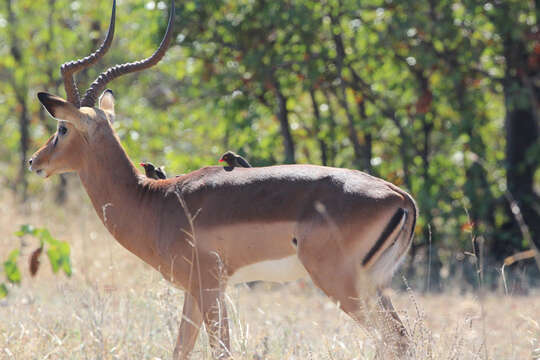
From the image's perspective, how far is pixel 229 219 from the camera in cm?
412

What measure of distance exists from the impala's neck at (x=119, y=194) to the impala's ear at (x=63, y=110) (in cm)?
17

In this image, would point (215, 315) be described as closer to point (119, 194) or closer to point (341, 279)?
point (341, 279)

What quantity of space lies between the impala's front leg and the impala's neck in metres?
0.34

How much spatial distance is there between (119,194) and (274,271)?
44.2 inches

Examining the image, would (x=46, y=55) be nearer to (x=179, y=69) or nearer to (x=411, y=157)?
(x=179, y=69)

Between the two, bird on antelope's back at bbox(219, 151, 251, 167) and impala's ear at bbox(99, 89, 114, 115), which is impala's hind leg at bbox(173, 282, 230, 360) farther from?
impala's ear at bbox(99, 89, 114, 115)

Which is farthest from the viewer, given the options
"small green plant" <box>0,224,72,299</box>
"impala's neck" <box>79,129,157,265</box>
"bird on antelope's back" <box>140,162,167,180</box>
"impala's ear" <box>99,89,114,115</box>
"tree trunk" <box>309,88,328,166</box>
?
"tree trunk" <box>309,88,328,166</box>

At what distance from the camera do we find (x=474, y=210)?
819 cm

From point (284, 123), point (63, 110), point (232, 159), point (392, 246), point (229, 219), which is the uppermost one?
point (63, 110)

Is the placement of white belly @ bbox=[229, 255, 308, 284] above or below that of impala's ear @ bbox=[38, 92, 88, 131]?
below

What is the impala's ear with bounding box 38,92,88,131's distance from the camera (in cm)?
425

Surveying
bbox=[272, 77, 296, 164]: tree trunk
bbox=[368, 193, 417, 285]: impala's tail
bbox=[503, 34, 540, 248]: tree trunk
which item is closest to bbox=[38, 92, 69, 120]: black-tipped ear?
bbox=[368, 193, 417, 285]: impala's tail

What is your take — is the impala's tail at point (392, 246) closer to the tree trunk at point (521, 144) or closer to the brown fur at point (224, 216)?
the brown fur at point (224, 216)

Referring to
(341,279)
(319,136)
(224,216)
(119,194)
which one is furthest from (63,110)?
(319,136)
